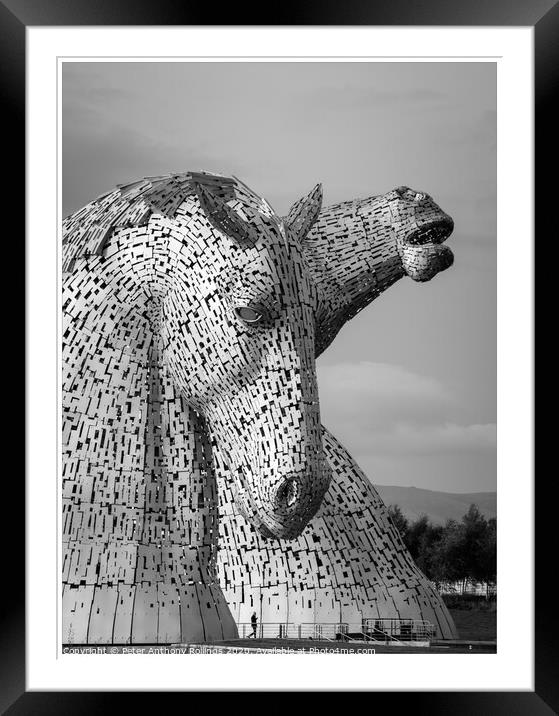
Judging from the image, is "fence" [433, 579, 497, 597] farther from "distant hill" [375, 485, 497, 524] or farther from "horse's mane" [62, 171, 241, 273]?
"horse's mane" [62, 171, 241, 273]

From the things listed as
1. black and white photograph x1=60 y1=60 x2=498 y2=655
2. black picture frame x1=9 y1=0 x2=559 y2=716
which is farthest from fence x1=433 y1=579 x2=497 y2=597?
black picture frame x1=9 y1=0 x2=559 y2=716

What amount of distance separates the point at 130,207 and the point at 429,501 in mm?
1524

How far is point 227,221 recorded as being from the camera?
2523 millimetres

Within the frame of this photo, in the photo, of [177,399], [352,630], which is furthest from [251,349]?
[352,630]

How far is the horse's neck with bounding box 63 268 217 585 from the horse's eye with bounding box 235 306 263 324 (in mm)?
248

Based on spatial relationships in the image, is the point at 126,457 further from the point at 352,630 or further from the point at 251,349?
the point at 352,630

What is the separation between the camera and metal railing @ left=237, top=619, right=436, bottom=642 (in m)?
3.04
